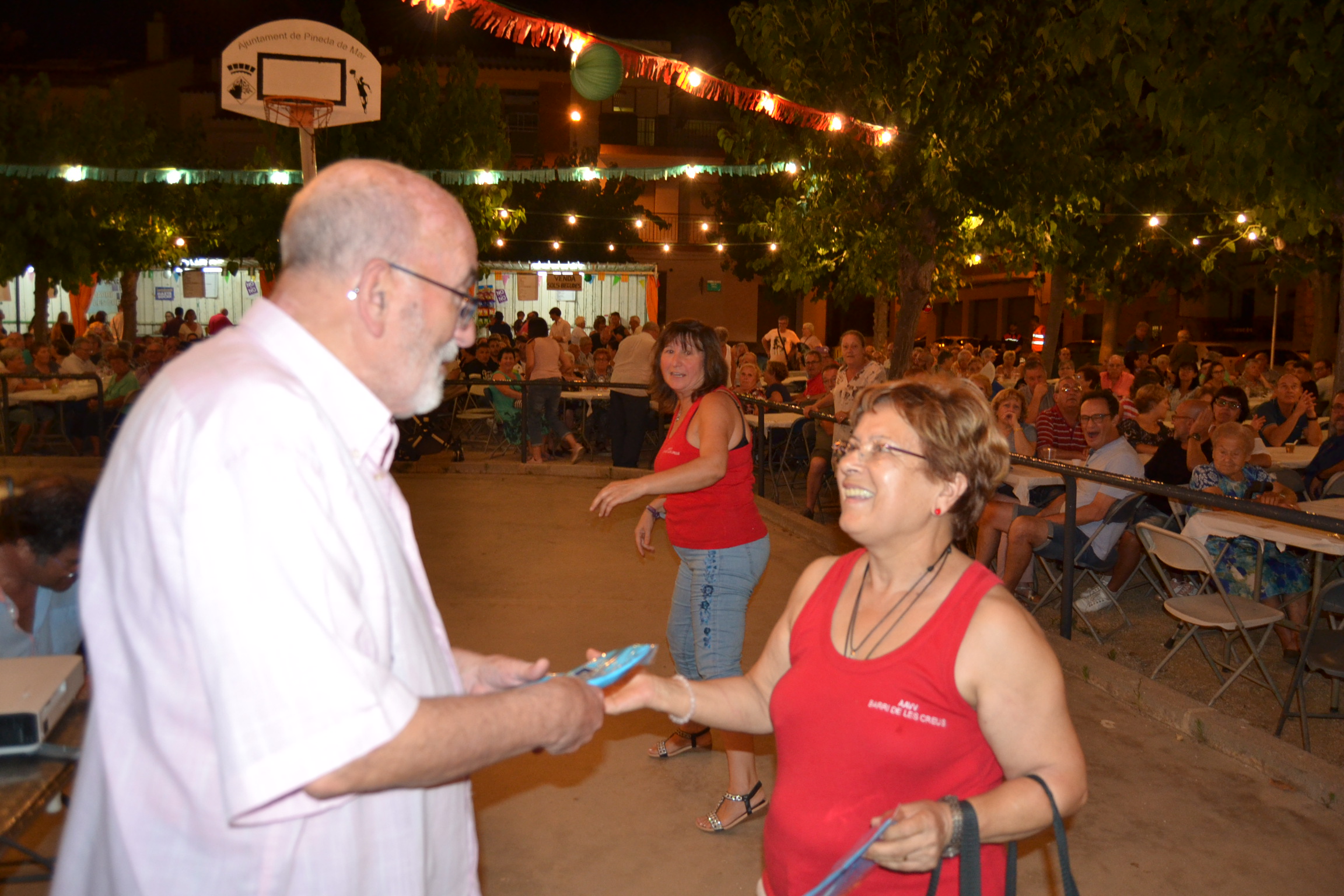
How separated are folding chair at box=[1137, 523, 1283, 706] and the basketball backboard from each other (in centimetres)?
845

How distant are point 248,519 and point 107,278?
27839mm

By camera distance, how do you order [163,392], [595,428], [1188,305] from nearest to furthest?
[163,392], [595,428], [1188,305]

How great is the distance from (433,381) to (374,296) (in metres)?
0.18

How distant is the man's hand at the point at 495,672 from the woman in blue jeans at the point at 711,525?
1812 mm

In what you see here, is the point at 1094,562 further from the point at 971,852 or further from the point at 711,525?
the point at 971,852

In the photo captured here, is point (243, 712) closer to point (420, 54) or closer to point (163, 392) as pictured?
point (163, 392)

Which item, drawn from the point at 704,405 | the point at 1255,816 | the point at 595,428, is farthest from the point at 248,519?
the point at 595,428

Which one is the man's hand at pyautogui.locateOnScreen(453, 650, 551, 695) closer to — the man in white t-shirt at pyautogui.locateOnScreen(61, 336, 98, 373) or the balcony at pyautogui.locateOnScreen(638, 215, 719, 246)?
the man in white t-shirt at pyautogui.locateOnScreen(61, 336, 98, 373)

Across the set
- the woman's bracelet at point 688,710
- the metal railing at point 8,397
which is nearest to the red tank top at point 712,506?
the woman's bracelet at point 688,710

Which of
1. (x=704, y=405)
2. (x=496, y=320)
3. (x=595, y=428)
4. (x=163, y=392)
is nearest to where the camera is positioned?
(x=163, y=392)

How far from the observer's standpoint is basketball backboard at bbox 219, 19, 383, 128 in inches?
403

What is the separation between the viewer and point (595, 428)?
15.5 metres

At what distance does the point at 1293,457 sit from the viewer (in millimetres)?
8750

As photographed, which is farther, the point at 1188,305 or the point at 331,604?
the point at 1188,305
